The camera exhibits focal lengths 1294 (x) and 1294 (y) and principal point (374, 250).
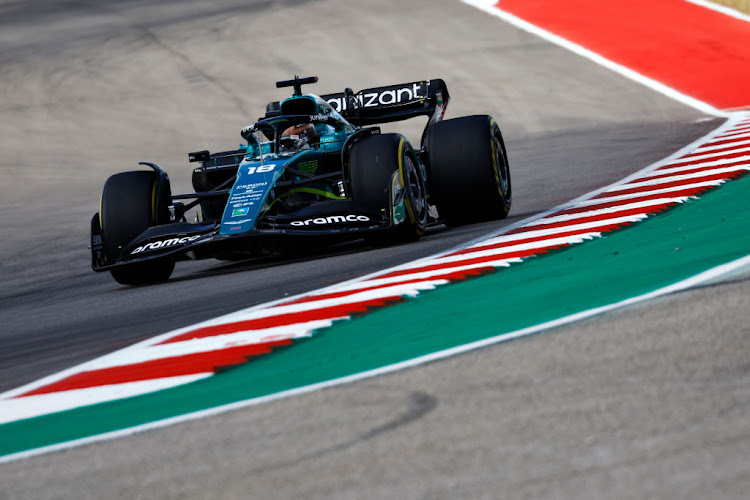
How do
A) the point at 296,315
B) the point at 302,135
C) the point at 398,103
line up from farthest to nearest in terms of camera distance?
the point at 398,103
the point at 302,135
the point at 296,315

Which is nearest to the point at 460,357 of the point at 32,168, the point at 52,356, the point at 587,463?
the point at 587,463

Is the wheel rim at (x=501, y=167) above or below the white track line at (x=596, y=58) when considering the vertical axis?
above

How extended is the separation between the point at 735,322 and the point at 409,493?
6.34 feet

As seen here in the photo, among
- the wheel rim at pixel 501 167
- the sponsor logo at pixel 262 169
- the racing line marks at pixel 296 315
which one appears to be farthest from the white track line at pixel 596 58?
the sponsor logo at pixel 262 169

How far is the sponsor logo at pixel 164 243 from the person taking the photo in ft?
29.6

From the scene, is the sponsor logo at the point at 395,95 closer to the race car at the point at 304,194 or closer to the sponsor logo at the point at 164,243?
the race car at the point at 304,194

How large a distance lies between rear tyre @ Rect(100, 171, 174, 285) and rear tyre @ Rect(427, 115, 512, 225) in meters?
2.27

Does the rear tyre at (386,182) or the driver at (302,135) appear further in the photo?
the driver at (302,135)

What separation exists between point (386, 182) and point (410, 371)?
4540mm

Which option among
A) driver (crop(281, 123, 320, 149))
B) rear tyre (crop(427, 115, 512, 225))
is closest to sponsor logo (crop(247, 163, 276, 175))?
driver (crop(281, 123, 320, 149))

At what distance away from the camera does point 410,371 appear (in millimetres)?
4598

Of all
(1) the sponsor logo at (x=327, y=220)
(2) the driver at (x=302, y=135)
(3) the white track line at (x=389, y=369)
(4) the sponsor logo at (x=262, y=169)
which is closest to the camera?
(3) the white track line at (x=389, y=369)

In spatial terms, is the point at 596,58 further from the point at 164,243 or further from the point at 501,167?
the point at 164,243

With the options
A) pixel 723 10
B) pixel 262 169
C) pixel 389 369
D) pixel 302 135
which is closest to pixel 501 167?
pixel 302 135
